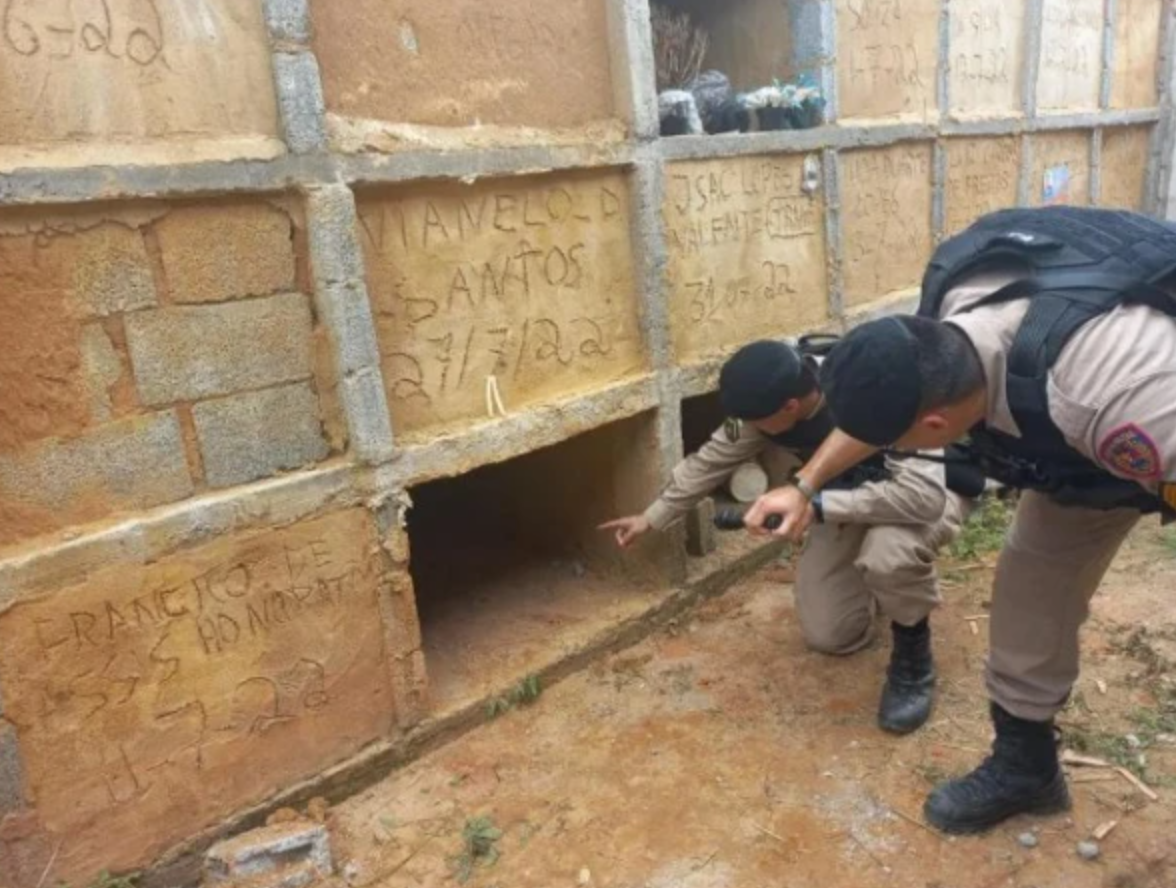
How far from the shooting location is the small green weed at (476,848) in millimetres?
2520

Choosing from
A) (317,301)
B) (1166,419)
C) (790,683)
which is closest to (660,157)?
(317,301)

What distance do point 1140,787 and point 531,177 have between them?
269cm

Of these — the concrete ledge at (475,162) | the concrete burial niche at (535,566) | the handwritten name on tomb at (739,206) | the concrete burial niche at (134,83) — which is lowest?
the concrete burial niche at (535,566)

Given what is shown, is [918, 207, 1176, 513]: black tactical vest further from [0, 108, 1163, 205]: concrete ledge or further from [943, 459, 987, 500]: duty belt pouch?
[0, 108, 1163, 205]: concrete ledge

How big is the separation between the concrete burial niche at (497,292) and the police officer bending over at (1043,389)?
1.16m

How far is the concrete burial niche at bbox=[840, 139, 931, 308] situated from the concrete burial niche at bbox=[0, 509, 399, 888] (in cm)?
307

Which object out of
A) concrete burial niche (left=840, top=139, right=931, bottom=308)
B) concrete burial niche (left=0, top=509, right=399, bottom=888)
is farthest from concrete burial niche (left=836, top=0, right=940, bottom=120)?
concrete burial niche (left=0, top=509, right=399, bottom=888)

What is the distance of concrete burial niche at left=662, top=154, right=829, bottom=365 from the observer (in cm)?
374

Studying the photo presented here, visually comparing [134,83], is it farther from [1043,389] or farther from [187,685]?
[1043,389]

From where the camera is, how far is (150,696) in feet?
7.93

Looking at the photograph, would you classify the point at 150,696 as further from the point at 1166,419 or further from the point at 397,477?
the point at 1166,419

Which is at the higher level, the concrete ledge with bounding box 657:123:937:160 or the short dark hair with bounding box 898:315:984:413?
the concrete ledge with bounding box 657:123:937:160

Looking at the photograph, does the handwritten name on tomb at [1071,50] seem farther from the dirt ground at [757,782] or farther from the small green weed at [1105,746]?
the small green weed at [1105,746]

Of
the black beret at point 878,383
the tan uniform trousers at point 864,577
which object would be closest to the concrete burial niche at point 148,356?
the black beret at point 878,383
